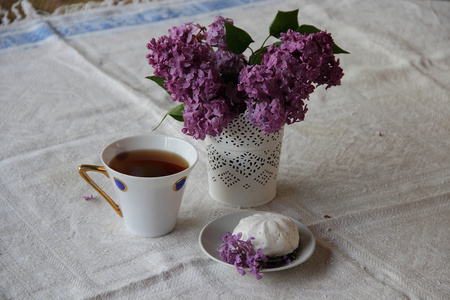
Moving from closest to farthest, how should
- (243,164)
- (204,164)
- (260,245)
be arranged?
(260,245) < (243,164) < (204,164)

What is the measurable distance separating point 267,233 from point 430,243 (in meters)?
0.21

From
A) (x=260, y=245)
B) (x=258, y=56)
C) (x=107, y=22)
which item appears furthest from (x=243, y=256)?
(x=107, y=22)

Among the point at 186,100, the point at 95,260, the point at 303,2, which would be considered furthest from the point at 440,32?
the point at 95,260

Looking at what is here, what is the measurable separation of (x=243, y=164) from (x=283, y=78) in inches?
5.7

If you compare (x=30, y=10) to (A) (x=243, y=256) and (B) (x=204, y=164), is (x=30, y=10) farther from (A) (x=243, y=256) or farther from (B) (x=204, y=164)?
(A) (x=243, y=256)

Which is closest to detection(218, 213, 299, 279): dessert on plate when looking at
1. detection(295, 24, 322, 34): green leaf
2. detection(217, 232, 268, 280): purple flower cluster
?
detection(217, 232, 268, 280): purple flower cluster

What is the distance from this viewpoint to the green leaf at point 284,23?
0.68 metres

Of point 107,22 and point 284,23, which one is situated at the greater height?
point 284,23

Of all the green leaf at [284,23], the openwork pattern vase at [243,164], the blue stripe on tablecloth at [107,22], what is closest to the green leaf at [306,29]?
the green leaf at [284,23]

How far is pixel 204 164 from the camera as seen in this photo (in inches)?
33.2

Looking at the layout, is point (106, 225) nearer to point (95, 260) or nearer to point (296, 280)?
point (95, 260)

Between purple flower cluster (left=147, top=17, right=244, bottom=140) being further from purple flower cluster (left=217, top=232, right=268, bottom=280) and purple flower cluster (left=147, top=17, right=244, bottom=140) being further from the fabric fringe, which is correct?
the fabric fringe

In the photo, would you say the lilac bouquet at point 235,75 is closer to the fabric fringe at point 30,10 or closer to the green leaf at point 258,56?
the green leaf at point 258,56

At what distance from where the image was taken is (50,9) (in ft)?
4.40
